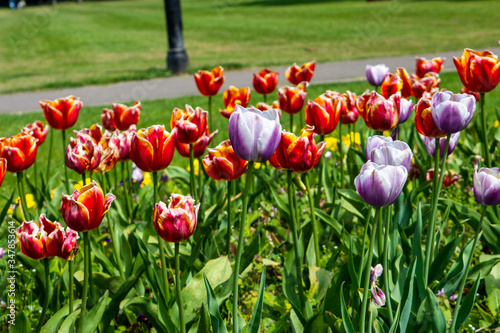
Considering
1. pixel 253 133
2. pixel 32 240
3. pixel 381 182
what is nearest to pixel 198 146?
pixel 32 240

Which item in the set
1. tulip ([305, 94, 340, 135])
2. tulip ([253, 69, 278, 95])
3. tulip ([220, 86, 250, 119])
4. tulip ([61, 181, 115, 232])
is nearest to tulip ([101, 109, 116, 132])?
tulip ([220, 86, 250, 119])

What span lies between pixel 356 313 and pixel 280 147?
53 centimetres

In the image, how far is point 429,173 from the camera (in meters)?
2.70

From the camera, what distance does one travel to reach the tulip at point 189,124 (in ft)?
6.72

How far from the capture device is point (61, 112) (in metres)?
2.48

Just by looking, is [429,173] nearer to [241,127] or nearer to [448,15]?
[241,127]

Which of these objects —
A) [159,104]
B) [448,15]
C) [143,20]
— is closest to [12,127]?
[159,104]

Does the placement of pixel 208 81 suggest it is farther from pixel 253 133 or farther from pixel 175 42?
pixel 175 42

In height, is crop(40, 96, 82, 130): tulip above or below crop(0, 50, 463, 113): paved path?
above

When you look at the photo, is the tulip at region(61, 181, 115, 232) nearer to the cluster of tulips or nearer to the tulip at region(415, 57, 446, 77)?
the cluster of tulips

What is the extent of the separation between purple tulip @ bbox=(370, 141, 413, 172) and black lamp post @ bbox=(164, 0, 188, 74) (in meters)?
8.98

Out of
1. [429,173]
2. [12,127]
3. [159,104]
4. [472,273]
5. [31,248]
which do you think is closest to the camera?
[31,248]

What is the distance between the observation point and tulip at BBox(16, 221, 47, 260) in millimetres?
1590

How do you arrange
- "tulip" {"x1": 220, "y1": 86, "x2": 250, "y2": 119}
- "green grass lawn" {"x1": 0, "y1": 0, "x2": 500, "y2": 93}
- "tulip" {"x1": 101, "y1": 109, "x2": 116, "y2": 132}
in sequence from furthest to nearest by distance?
"green grass lawn" {"x1": 0, "y1": 0, "x2": 500, "y2": 93} → "tulip" {"x1": 101, "y1": 109, "x2": 116, "y2": 132} → "tulip" {"x1": 220, "y1": 86, "x2": 250, "y2": 119}
